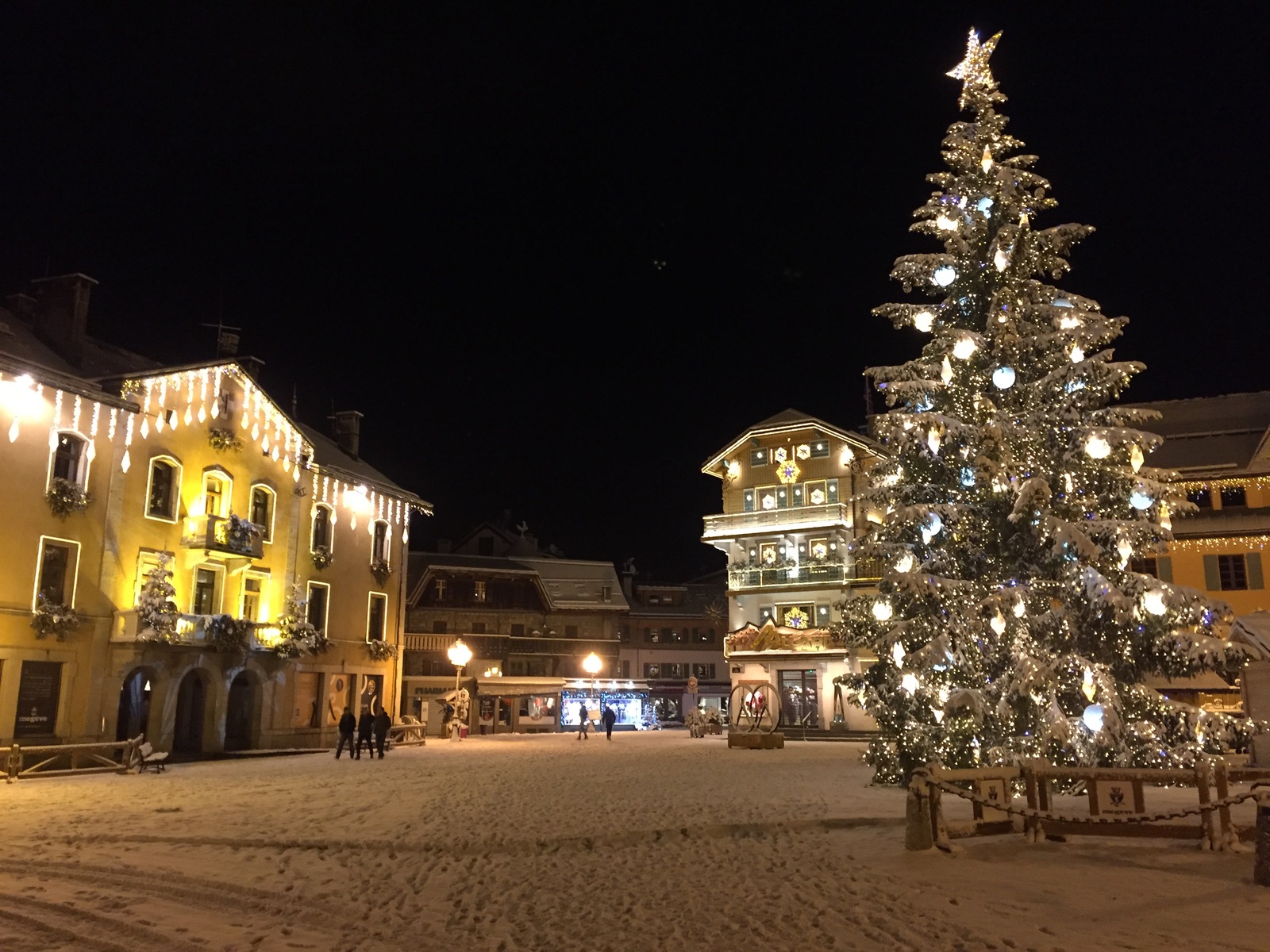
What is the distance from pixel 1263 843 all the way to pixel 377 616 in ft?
117

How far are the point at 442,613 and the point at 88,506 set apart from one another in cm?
3184

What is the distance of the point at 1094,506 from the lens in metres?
17.3

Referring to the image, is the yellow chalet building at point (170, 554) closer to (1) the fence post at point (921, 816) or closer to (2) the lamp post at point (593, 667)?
(2) the lamp post at point (593, 667)

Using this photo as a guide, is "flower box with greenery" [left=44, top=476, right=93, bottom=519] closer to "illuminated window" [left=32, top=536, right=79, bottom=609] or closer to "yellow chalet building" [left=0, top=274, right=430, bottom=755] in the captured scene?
"yellow chalet building" [left=0, top=274, right=430, bottom=755]

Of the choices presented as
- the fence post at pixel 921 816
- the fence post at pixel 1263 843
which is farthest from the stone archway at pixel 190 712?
the fence post at pixel 1263 843

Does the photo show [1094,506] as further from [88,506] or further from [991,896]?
[88,506]

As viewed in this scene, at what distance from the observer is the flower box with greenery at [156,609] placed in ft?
89.0

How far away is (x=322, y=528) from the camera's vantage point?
3731 cm

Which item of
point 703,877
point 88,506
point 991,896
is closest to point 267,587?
point 88,506

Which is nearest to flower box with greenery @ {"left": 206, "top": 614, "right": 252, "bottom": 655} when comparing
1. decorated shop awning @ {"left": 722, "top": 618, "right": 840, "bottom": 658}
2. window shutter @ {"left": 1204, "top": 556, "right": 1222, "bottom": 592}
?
decorated shop awning @ {"left": 722, "top": 618, "right": 840, "bottom": 658}

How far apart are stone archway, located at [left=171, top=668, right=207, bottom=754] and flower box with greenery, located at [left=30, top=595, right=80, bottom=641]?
6059 millimetres

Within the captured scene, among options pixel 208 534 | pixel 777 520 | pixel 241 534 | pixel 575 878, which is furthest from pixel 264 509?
pixel 777 520

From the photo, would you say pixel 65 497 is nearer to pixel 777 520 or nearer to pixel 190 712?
pixel 190 712

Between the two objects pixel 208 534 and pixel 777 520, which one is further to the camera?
pixel 777 520
